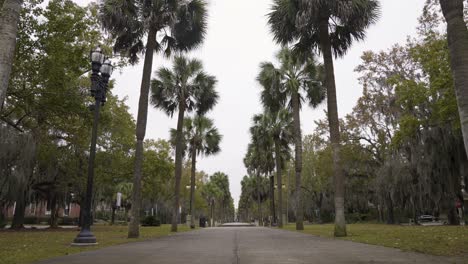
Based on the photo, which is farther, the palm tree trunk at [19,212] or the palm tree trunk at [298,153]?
the palm tree trunk at [298,153]

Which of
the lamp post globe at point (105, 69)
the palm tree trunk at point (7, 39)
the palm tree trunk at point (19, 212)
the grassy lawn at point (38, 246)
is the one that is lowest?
the grassy lawn at point (38, 246)

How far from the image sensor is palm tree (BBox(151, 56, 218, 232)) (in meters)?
25.0

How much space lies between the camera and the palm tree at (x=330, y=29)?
610 inches

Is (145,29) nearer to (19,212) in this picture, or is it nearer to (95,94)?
(95,94)

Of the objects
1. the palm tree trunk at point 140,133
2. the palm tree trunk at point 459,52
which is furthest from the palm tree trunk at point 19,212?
the palm tree trunk at point 459,52

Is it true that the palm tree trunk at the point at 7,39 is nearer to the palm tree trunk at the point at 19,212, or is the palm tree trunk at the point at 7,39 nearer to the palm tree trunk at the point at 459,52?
the palm tree trunk at the point at 459,52

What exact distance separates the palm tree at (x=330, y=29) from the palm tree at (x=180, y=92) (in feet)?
31.6

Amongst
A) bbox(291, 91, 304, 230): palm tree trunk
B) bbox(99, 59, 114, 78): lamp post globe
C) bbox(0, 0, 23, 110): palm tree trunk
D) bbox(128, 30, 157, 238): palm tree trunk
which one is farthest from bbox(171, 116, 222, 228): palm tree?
bbox(0, 0, 23, 110): palm tree trunk

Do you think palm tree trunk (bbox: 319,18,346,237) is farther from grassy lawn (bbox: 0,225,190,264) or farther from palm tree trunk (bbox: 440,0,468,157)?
palm tree trunk (bbox: 440,0,468,157)

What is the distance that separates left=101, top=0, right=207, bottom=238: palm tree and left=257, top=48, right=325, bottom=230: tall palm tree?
25.8 feet

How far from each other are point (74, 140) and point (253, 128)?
69.3 ft

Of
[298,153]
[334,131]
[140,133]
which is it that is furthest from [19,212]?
[334,131]

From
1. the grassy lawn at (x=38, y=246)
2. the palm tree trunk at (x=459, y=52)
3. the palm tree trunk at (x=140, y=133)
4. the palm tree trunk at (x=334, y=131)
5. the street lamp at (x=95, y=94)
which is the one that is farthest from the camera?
the palm tree trunk at (x=140, y=133)

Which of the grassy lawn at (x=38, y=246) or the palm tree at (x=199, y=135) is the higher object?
the palm tree at (x=199, y=135)
